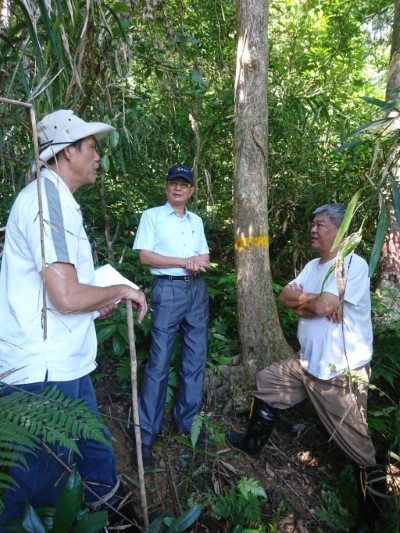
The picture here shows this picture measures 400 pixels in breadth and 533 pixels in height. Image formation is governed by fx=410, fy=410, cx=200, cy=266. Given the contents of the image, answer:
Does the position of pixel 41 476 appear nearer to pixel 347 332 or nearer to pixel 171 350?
pixel 171 350

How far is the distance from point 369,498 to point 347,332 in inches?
46.9

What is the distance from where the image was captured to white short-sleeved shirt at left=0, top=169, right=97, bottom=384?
71.9 inches

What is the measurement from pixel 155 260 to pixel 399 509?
2542 millimetres

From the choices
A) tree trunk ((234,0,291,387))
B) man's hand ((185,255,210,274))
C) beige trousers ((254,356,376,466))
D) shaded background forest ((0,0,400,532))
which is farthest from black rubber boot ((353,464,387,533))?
man's hand ((185,255,210,274))

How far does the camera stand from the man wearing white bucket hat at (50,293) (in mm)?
1816

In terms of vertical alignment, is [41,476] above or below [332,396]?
above

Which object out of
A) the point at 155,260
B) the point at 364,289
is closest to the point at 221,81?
the point at 155,260

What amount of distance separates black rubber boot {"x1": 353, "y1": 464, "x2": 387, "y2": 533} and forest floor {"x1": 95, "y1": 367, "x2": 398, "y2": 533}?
0.13m

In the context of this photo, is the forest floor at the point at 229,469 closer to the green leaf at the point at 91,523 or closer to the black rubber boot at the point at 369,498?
the black rubber boot at the point at 369,498

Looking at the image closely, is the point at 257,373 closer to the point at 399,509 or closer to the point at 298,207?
the point at 399,509

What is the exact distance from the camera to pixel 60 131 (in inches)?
81.3

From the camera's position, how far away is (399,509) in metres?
2.84

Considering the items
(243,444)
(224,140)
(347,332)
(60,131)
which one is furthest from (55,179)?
(224,140)

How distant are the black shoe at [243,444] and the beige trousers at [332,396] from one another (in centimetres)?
37
